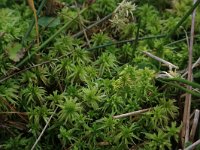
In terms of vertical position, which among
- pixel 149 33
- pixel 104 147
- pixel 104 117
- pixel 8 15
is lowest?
pixel 104 147

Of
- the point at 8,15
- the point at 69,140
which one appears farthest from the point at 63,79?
the point at 8,15

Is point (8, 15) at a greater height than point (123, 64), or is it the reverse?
point (8, 15)

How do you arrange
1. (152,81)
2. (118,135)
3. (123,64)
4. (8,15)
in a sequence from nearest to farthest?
1. (118,135)
2. (152,81)
3. (123,64)
4. (8,15)

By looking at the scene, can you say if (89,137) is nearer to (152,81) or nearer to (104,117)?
(104,117)

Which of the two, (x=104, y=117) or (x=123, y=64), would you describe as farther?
(x=123, y=64)

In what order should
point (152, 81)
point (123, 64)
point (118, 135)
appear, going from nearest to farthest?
1. point (118, 135)
2. point (152, 81)
3. point (123, 64)

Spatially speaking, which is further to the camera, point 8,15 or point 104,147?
point 8,15

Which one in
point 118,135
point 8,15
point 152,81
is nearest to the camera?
point 118,135

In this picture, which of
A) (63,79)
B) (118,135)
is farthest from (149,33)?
(118,135)

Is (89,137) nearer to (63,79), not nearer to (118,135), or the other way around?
(118,135)
